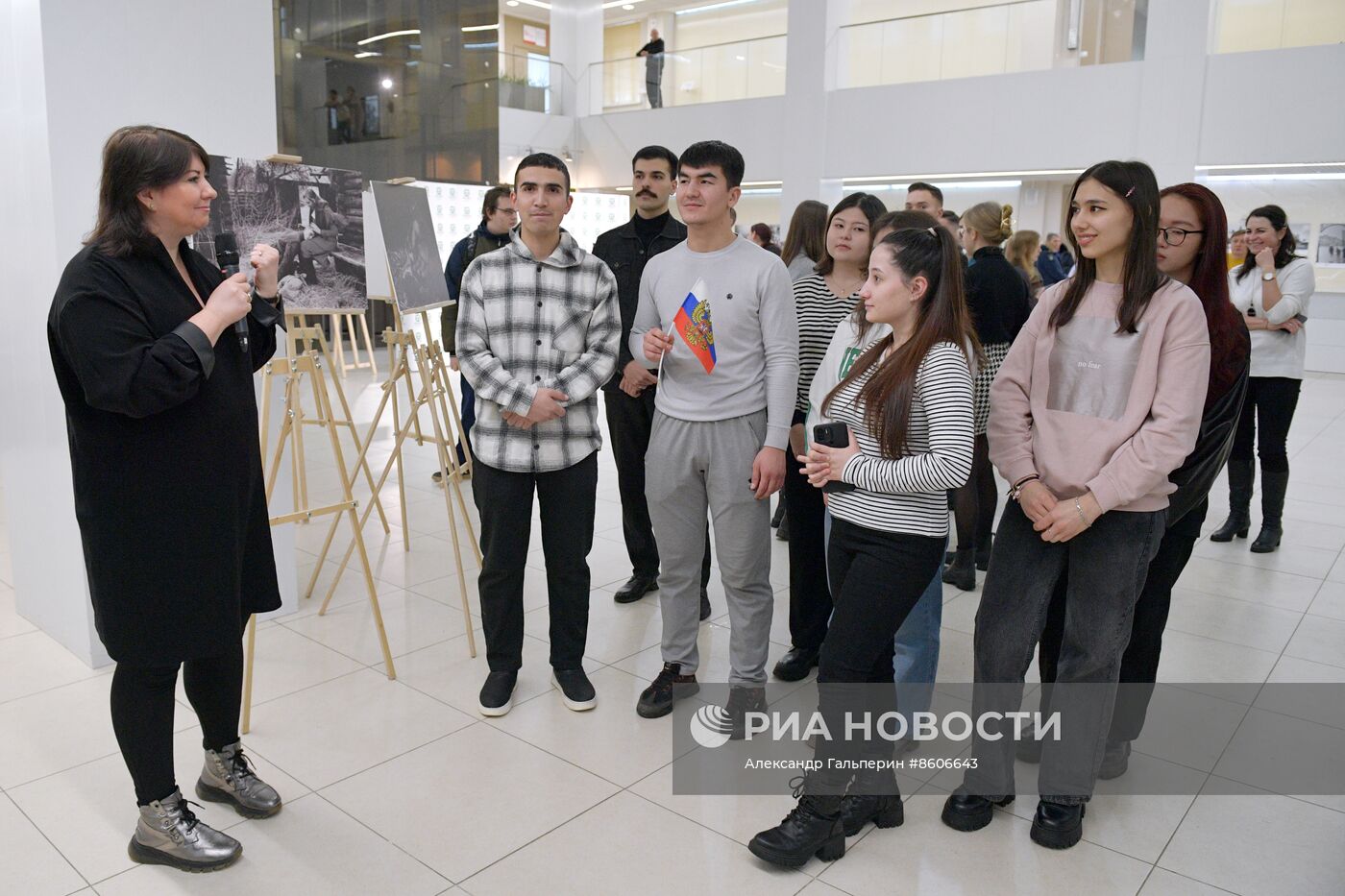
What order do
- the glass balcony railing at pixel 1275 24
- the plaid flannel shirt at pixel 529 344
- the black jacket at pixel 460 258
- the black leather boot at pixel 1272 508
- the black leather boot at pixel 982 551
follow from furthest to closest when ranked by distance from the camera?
the glass balcony railing at pixel 1275 24 → the black jacket at pixel 460 258 → the black leather boot at pixel 1272 508 → the black leather boot at pixel 982 551 → the plaid flannel shirt at pixel 529 344

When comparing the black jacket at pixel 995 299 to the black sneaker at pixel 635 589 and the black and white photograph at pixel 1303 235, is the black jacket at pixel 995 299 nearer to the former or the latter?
the black sneaker at pixel 635 589

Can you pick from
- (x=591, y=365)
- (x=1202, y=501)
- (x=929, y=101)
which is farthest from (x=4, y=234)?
(x=929, y=101)

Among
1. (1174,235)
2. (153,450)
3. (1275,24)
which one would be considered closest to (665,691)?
(153,450)

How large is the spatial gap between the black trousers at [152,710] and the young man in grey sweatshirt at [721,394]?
130cm

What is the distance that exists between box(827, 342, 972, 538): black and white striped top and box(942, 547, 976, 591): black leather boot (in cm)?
218

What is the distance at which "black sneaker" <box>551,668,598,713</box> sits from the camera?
309cm

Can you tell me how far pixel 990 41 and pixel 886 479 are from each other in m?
12.7

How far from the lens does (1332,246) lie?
474 inches

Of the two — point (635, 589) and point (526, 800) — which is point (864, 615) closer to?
point (526, 800)

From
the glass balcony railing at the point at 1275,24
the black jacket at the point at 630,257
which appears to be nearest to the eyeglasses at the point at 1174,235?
the black jacket at the point at 630,257

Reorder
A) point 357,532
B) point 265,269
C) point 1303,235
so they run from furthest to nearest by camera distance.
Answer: point 1303,235, point 357,532, point 265,269

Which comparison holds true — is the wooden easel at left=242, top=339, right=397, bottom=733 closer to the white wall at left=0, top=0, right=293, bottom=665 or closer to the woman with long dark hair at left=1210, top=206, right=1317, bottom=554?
the white wall at left=0, top=0, right=293, bottom=665

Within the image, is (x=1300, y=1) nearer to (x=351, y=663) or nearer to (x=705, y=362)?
(x=705, y=362)

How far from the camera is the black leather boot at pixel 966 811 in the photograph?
2.47m
